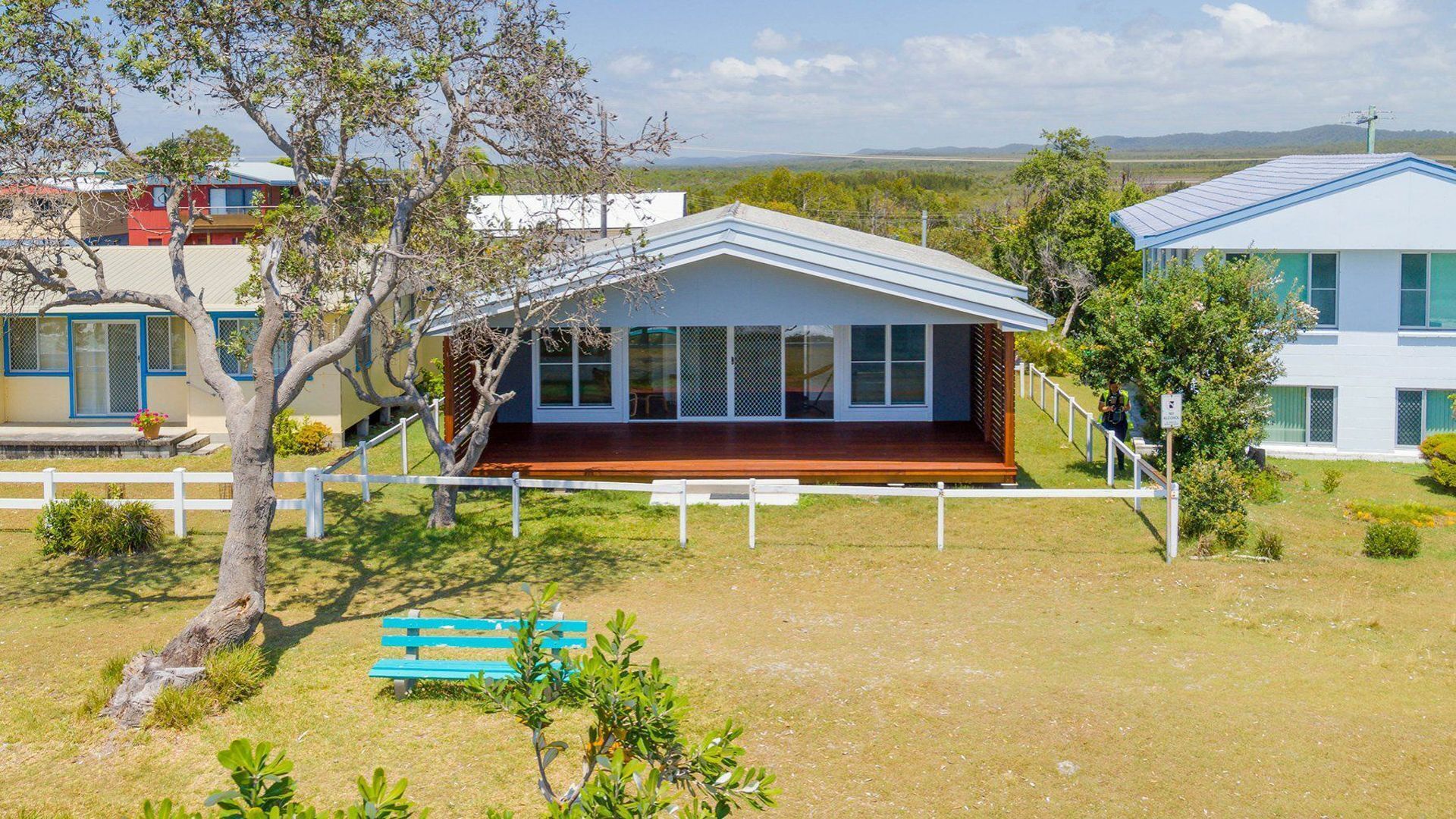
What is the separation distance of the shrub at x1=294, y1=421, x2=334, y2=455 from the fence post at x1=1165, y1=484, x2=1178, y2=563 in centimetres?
1409

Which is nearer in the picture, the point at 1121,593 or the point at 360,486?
the point at 1121,593

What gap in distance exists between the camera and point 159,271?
77.6 ft

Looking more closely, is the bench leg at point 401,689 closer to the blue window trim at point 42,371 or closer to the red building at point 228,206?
the blue window trim at point 42,371

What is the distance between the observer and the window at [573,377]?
22219mm

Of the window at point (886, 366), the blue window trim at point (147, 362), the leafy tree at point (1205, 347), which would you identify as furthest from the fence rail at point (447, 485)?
the blue window trim at point (147, 362)

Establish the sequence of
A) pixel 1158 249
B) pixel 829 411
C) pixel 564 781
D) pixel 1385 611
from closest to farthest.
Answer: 1. pixel 564 781
2. pixel 1385 611
3. pixel 829 411
4. pixel 1158 249

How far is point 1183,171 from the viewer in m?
123

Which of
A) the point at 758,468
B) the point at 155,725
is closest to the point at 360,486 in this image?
the point at 758,468

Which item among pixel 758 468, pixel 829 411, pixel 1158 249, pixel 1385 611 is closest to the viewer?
pixel 1385 611

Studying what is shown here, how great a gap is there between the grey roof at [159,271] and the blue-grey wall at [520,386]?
17.2 ft

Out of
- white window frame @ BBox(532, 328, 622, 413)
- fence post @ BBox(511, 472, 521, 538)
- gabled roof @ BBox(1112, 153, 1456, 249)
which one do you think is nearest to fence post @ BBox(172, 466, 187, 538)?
fence post @ BBox(511, 472, 521, 538)

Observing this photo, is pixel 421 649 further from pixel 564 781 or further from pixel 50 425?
pixel 50 425

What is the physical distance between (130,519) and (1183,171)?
12150 centimetres

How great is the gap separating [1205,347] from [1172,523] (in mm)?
4015
